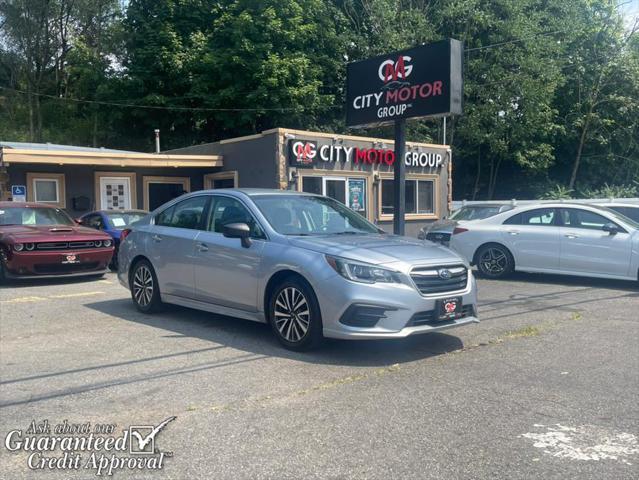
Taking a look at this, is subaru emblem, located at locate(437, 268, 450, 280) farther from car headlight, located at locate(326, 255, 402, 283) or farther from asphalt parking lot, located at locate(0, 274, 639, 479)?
asphalt parking lot, located at locate(0, 274, 639, 479)

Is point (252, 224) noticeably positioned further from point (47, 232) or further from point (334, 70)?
point (334, 70)

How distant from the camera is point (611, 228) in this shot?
10.8 meters

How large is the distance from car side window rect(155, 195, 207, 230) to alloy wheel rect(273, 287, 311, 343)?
1.85m

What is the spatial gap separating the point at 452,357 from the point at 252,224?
2527mm

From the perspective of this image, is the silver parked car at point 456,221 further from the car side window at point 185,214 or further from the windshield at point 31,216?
the windshield at point 31,216

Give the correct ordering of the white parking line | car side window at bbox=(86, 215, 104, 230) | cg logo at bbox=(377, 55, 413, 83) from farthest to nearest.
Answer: car side window at bbox=(86, 215, 104, 230), cg logo at bbox=(377, 55, 413, 83), the white parking line

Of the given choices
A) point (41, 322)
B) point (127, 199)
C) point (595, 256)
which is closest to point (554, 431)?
point (41, 322)

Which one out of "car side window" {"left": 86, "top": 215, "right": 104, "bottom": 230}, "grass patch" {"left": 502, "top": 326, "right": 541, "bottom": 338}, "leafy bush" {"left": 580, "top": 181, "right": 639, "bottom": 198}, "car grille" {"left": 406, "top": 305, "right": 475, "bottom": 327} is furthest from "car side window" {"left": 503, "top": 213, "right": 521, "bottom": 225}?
"leafy bush" {"left": 580, "top": 181, "right": 639, "bottom": 198}

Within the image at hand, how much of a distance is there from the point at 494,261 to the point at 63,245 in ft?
25.9

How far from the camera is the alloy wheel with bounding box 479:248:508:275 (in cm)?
1203

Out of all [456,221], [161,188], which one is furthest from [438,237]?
[161,188]

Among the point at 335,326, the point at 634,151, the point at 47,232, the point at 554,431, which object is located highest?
the point at 634,151

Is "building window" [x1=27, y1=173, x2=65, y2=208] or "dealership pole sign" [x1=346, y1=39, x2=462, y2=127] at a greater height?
"dealership pole sign" [x1=346, y1=39, x2=462, y2=127]

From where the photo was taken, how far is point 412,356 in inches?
245
